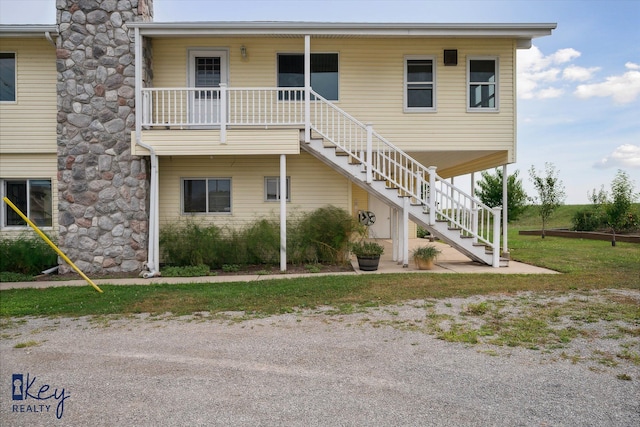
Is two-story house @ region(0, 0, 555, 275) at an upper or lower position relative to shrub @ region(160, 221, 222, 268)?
upper

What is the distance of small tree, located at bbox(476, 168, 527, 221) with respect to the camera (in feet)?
70.4

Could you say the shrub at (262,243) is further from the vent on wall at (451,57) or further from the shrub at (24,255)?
the vent on wall at (451,57)

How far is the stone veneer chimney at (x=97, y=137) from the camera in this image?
10.4 meters

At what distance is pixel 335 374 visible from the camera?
3.93m

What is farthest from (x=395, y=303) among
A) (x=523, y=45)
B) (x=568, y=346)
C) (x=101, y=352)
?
(x=523, y=45)

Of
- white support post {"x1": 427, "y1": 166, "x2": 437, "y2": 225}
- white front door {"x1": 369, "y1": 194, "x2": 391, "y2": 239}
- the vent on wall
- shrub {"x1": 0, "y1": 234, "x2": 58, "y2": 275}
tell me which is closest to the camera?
white support post {"x1": 427, "y1": 166, "x2": 437, "y2": 225}

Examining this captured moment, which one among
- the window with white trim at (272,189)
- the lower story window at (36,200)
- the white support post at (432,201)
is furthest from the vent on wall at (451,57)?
the lower story window at (36,200)

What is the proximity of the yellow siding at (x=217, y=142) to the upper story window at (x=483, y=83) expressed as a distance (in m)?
5.35

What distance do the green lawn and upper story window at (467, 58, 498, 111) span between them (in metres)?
4.95

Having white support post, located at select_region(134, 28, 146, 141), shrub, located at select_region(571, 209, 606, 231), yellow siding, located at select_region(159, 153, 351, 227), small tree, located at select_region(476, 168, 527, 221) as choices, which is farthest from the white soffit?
shrub, located at select_region(571, 209, 606, 231)

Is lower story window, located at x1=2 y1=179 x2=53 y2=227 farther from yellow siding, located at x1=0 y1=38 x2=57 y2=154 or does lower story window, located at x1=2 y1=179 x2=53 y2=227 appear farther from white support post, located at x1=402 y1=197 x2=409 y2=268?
white support post, located at x1=402 y1=197 x2=409 y2=268

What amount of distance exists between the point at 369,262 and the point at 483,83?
6187mm

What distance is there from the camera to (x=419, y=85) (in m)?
11.8

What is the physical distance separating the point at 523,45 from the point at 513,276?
679 centimetres
